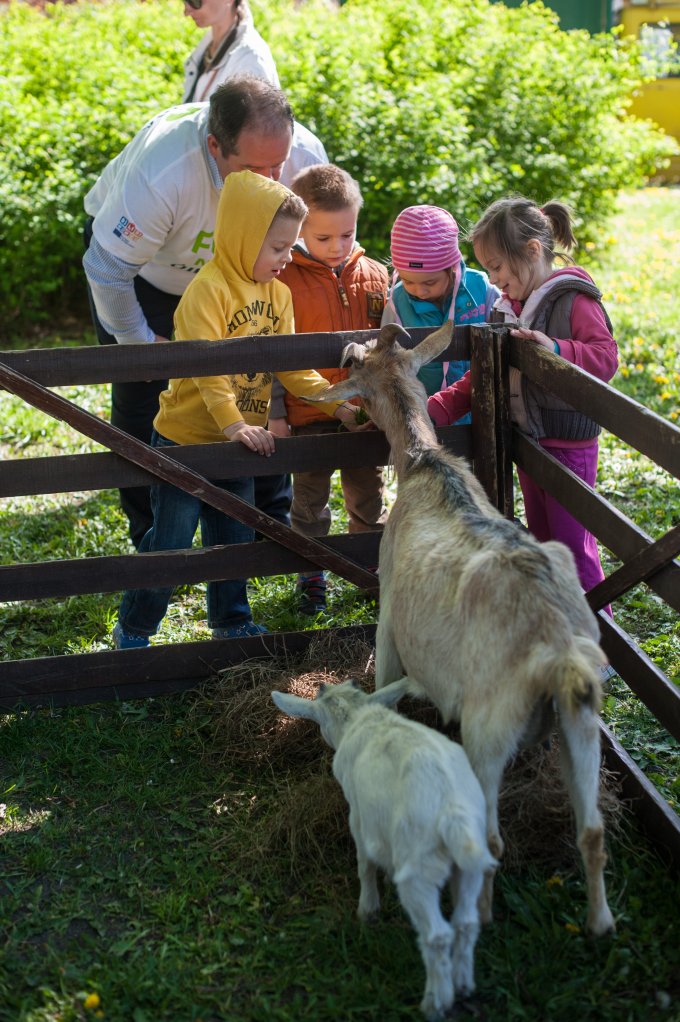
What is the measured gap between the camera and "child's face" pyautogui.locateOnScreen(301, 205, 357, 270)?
472cm

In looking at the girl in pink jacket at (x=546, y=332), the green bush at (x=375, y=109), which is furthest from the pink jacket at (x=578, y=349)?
the green bush at (x=375, y=109)

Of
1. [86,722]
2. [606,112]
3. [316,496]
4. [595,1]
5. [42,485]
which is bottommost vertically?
[86,722]

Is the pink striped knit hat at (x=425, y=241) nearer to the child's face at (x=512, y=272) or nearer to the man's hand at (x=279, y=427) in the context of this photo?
the child's face at (x=512, y=272)

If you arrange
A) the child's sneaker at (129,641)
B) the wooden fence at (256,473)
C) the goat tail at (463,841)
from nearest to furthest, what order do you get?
the goat tail at (463,841) → the wooden fence at (256,473) → the child's sneaker at (129,641)

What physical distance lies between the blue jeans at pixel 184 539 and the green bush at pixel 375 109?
6351 millimetres

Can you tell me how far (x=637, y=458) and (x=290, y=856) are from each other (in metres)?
4.38

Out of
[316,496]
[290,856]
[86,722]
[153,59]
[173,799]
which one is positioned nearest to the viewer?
[290,856]

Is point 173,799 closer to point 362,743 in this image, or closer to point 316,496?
point 362,743

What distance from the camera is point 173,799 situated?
3.94 metres

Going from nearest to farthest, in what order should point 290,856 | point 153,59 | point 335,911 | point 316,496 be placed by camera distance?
1. point 335,911
2. point 290,856
3. point 316,496
4. point 153,59

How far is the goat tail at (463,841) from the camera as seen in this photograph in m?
2.63

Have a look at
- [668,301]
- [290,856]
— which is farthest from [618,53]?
[290,856]

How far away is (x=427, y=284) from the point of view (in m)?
4.66

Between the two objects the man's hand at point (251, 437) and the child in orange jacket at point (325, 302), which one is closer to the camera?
the man's hand at point (251, 437)
